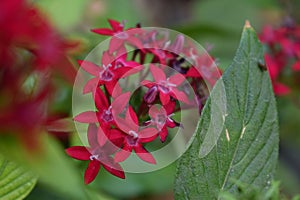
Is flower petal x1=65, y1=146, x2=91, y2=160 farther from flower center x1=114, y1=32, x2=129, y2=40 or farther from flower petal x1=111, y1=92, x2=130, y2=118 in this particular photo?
flower center x1=114, y1=32, x2=129, y2=40

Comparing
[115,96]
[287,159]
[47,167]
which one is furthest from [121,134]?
[287,159]

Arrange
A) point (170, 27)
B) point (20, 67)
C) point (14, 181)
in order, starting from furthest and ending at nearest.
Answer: point (170, 27) → point (14, 181) → point (20, 67)

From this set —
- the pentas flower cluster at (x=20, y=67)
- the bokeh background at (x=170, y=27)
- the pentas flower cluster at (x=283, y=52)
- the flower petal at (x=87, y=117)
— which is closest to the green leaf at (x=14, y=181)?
the bokeh background at (x=170, y=27)

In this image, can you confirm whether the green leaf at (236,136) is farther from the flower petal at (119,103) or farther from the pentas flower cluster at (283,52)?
the pentas flower cluster at (283,52)

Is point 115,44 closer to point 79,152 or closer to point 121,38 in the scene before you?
point 121,38

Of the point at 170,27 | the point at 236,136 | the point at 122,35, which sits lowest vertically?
the point at 236,136

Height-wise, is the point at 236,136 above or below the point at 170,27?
below

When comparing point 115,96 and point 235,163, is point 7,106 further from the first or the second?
point 235,163

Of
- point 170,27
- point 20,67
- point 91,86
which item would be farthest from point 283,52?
point 20,67
